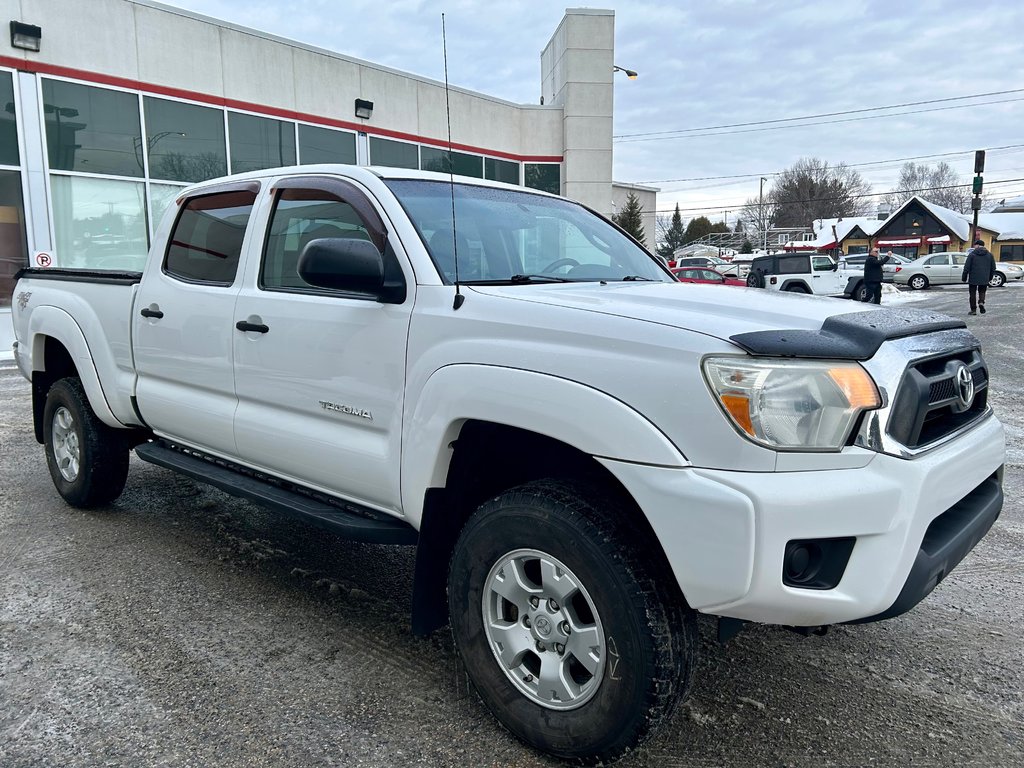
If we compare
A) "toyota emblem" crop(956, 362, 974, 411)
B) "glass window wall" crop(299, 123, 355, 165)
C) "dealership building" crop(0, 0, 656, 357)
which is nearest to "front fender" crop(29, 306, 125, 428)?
"toyota emblem" crop(956, 362, 974, 411)

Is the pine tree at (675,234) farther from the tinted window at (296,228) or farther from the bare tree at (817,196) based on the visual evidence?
the tinted window at (296,228)

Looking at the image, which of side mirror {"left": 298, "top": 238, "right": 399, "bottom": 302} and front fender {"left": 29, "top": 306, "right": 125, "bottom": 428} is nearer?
side mirror {"left": 298, "top": 238, "right": 399, "bottom": 302}

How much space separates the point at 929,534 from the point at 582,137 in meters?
23.7

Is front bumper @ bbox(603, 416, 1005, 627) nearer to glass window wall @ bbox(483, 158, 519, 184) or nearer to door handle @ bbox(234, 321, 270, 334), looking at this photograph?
door handle @ bbox(234, 321, 270, 334)

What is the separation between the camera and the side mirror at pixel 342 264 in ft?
8.83

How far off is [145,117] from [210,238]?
13317mm

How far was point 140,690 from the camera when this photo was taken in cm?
284

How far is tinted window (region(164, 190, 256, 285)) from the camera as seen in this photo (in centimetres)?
373

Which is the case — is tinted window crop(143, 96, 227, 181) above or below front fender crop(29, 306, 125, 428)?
above

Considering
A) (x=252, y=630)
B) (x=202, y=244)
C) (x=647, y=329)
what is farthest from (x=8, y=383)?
(x=647, y=329)

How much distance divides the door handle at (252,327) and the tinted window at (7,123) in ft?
43.3

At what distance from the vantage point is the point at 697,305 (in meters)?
2.46

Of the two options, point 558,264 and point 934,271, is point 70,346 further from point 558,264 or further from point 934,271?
point 934,271

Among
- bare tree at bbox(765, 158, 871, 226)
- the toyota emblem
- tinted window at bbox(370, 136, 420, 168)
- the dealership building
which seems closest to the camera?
the toyota emblem
